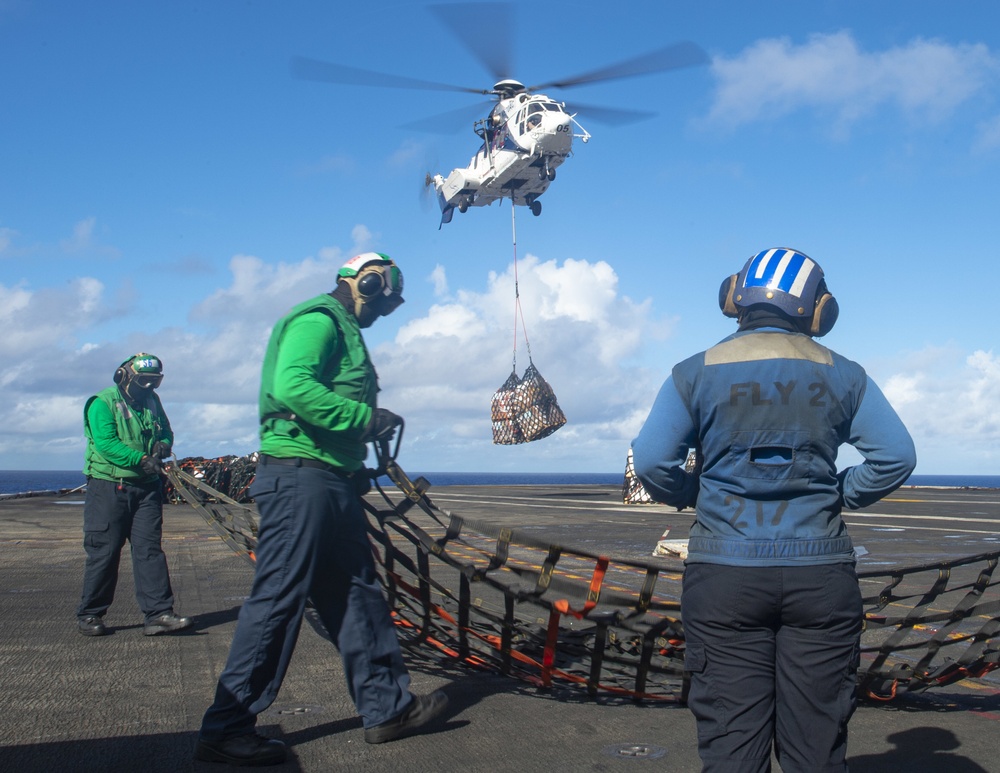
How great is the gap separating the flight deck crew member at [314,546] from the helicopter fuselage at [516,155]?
19807mm

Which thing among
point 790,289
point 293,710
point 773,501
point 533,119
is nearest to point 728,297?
point 790,289

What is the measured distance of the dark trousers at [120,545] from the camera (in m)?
6.40

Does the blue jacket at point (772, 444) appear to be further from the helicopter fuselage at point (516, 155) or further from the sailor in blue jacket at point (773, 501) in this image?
the helicopter fuselage at point (516, 155)

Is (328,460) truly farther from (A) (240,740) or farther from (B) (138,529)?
(B) (138,529)

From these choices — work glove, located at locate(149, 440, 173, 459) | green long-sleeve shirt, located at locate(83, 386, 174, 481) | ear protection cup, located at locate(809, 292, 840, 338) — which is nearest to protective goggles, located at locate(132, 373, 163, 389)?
green long-sleeve shirt, located at locate(83, 386, 174, 481)

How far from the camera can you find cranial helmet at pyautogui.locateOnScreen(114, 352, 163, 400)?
690 centimetres

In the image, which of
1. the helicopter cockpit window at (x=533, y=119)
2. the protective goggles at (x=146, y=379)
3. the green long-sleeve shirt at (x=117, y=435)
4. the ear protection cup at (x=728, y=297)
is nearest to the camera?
the ear protection cup at (x=728, y=297)

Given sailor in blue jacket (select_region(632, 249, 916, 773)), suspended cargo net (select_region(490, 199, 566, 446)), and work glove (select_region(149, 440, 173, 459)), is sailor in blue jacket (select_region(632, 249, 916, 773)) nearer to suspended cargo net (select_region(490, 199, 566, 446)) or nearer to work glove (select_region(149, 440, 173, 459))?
work glove (select_region(149, 440, 173, 459))

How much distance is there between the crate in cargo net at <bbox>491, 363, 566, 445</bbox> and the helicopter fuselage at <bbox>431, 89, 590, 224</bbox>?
488 cm

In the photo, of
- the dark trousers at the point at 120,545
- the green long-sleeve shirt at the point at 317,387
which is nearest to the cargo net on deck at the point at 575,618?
the green long-sleeve shirt at the point at 317,387

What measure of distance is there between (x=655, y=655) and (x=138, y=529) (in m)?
3.92

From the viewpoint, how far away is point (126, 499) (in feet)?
21.8

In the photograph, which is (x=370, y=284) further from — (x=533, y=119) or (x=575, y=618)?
(x=533, y=119)

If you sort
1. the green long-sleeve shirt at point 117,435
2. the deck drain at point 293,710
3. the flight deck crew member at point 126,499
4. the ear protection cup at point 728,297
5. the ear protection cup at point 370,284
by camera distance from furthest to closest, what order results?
1. the green long-sleeve shirt at point 117,435
2. the flight deck crew member at point 126,499
3. the deck drain at point 293,710
4. the ear protection cup at point 370,284
5. the ear protection cup at point 728,297
